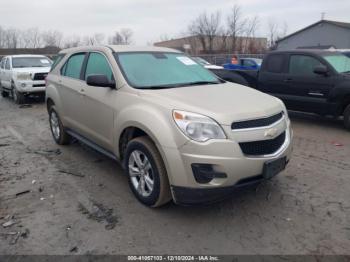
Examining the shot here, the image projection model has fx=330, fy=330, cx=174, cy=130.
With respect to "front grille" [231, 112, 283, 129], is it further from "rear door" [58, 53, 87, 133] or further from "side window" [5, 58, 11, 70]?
"side window" [5, 58, 11, 70]

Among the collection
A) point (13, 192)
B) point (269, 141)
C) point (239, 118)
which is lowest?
point (13, 192)

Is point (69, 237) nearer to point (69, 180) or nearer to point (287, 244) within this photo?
point (69, 180)

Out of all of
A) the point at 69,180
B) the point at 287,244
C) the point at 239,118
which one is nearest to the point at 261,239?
the point at 287,244

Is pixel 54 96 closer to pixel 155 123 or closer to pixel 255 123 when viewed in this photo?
pixel 155 123

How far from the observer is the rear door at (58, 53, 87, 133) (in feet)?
16.1

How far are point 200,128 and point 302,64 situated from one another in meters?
5.38

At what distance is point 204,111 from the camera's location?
3.21 meters

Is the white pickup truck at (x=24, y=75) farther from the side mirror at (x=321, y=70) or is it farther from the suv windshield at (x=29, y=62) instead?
the side mirror at (x=321, y=70)

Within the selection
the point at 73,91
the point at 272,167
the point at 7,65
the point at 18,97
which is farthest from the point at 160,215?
the point at 7,65

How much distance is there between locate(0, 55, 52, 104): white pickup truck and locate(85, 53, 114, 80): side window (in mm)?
7696

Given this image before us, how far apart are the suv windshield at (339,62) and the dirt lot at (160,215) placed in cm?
266

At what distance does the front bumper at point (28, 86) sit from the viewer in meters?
11.5

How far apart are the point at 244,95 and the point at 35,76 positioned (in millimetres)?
9740

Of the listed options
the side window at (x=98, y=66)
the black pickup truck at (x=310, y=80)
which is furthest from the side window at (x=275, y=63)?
the side window at (x=98, y=66)
